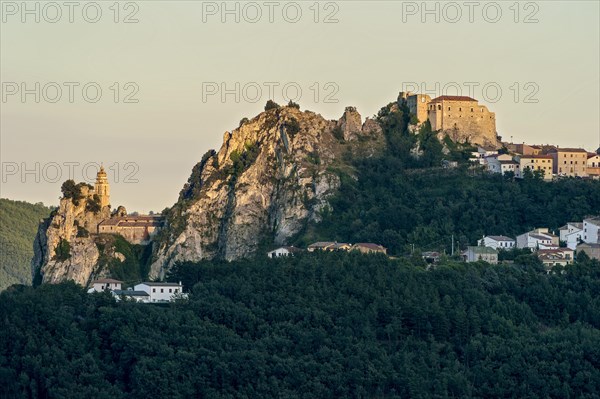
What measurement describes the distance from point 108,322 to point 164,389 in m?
7.84

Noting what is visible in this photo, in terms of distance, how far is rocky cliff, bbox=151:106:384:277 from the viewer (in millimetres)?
111250

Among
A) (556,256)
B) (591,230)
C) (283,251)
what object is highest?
(591,230)

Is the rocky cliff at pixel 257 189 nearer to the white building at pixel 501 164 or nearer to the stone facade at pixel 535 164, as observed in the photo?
the white building at pixel 501 164

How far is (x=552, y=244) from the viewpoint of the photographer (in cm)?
10300

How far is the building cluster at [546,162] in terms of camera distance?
11250 cm

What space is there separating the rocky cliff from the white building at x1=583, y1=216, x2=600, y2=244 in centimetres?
1722

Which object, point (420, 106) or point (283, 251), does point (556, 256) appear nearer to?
point (283, 251)

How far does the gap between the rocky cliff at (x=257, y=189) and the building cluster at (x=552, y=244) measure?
512 inches

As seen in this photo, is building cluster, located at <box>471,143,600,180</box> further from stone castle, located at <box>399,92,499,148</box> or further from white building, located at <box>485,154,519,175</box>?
stone castle, located at <box>399,92,499,148</box>

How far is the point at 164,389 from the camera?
3280 inches

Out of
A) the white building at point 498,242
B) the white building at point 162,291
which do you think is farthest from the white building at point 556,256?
the white building at point 162,291

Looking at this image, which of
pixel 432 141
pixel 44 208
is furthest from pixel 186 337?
pixel 44 208

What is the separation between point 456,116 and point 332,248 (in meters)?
17.6

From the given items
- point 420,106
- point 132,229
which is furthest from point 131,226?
point 420,106
